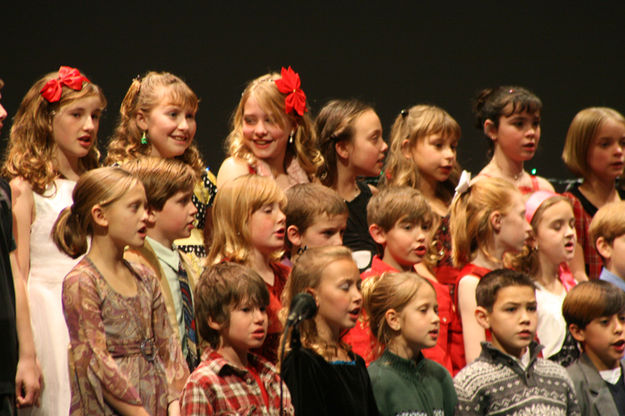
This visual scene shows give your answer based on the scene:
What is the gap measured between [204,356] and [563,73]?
3.88 metres

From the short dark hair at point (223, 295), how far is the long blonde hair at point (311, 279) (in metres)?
0.23

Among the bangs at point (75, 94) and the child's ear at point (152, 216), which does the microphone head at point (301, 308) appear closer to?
the child's ear at point (152, 216)

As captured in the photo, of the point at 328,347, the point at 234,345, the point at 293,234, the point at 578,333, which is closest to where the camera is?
the point at 234,345

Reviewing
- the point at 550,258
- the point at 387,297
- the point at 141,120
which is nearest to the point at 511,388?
the point at 387,297

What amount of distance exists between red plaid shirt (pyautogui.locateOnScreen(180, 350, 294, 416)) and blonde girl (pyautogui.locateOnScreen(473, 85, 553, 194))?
2.34m

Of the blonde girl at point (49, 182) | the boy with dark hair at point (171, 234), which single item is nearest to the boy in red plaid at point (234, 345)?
the boy with dark hair at point (171, 234)

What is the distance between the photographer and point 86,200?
10.6 feet

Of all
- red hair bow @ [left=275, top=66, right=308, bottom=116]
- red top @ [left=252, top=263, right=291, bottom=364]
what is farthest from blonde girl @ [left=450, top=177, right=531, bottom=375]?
red top @ [left=252, top=263, right=291, bottom=364]

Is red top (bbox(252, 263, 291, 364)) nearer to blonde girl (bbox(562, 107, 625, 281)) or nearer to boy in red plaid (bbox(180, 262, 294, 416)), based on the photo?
boy in red plaid (bbox(180, 262, 294, 416))

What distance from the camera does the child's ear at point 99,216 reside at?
3191 mm

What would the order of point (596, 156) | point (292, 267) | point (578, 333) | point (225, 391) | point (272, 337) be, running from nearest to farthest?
point (225, 391), point (272, 337), point (292, 267), point (578, 333), point (596, 156)

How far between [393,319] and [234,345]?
69cm

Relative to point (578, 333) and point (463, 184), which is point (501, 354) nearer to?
point (578, 333)

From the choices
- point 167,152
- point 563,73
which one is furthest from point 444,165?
point 563,73
